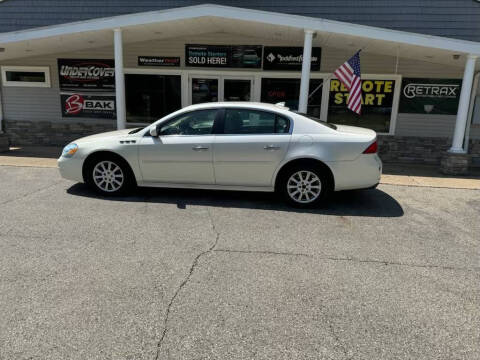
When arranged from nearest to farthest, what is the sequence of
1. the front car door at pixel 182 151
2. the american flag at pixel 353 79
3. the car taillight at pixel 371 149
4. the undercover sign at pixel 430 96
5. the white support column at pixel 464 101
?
1. the car taillight at pixel 371 149
2. the front car door at pixel 182 151
3. the white support column at pixel 464 101
4. the american flag at pixel 353 79
5. the undercover sign at pixel 430 96

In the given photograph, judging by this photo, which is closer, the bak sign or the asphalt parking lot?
the asphalt parking lot

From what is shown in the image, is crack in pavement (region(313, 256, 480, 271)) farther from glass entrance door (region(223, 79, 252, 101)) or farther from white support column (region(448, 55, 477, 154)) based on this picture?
glass entrance door (region(223, 79, 252, 101))

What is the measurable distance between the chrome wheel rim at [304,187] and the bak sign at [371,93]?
5.48 meters

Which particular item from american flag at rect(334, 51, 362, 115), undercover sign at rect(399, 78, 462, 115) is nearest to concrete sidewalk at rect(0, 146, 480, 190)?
undercover sign at rect(399, 78, 462, 115)

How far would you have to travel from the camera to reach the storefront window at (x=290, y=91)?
34.1 ft

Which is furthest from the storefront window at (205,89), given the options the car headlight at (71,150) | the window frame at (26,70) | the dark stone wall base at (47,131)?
the car headlight at (71,150)

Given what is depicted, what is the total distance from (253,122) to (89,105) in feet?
24.8

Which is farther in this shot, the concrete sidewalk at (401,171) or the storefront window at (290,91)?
the storefront window at (290,91)

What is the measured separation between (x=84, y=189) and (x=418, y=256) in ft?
17.4

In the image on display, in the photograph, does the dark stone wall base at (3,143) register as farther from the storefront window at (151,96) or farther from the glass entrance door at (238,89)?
the glass entrance door at (238,89)

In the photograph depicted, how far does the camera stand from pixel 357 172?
18.0 ft

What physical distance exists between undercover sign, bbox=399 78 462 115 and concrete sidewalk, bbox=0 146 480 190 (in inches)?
64.5

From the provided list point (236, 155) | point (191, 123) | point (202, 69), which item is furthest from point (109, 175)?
point (202, 69)

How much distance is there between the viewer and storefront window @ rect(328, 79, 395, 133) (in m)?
10.2
